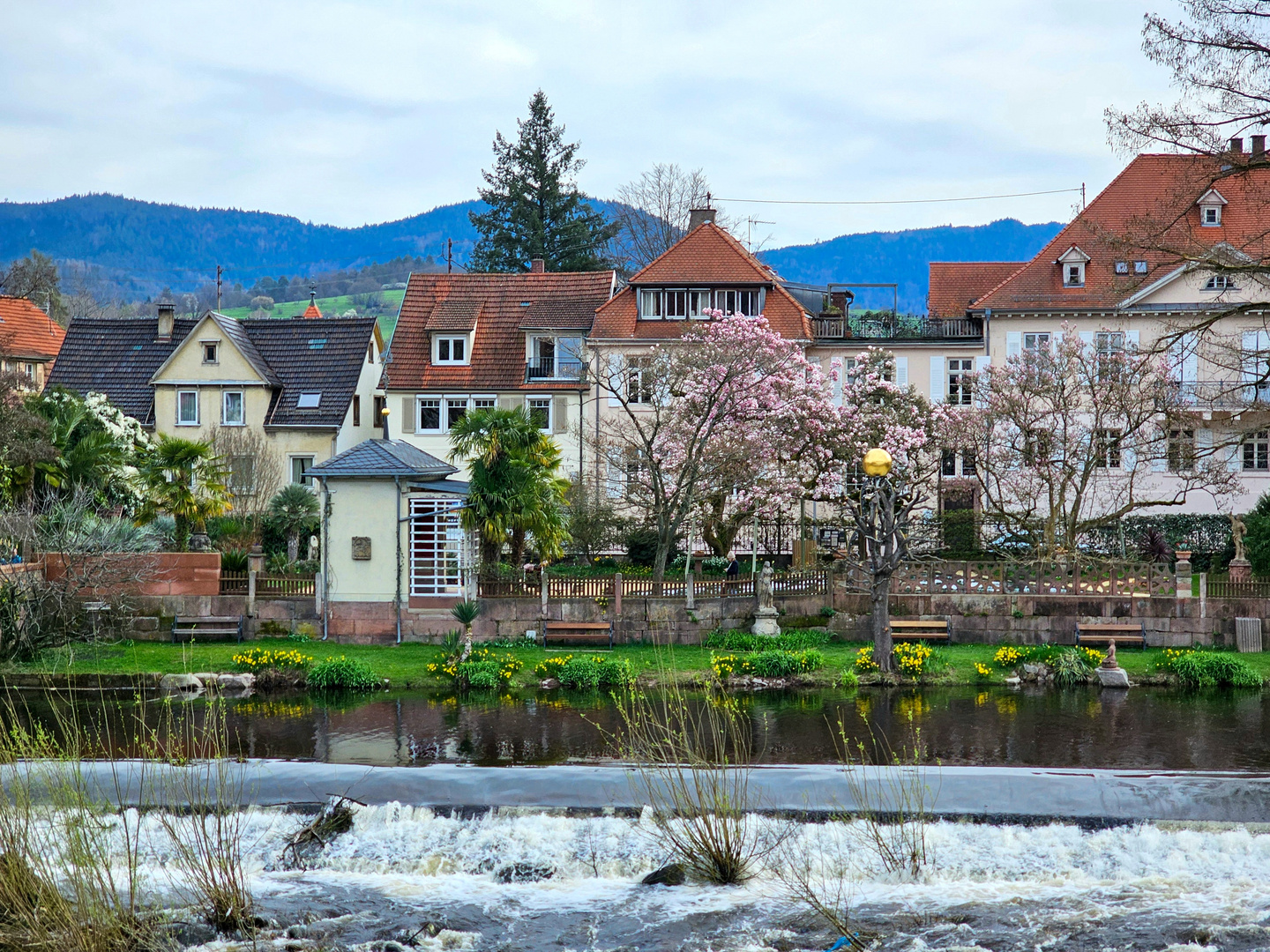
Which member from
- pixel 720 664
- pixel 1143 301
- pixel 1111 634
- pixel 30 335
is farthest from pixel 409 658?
pixel 30 335

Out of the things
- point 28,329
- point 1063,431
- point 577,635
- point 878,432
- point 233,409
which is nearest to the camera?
point 577,635

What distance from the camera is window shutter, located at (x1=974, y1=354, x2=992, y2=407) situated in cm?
3675

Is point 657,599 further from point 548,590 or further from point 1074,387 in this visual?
point 1074,387

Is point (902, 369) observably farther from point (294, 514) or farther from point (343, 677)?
point (343, 677)

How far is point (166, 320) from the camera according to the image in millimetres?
47562

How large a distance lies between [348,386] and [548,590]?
66.1 feet

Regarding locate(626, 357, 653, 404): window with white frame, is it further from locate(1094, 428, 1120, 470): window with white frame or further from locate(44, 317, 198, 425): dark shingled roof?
locate(44, 317, 198, 425): dark shingled roof

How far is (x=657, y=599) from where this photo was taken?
88.9ft

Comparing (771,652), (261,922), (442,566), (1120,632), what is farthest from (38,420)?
(1120,632)

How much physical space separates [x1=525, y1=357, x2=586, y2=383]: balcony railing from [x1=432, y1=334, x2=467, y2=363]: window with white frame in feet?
8.57

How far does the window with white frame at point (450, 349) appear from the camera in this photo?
147 ft

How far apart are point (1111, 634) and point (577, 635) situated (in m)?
12.0

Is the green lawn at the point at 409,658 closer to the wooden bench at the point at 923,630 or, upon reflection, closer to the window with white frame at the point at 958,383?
the wooden bench at the point at 923,630

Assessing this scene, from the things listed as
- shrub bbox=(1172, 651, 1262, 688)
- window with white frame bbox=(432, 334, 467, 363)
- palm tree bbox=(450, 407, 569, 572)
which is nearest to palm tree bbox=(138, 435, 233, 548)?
palm tree bbox=(450, 407, 569, 572)
